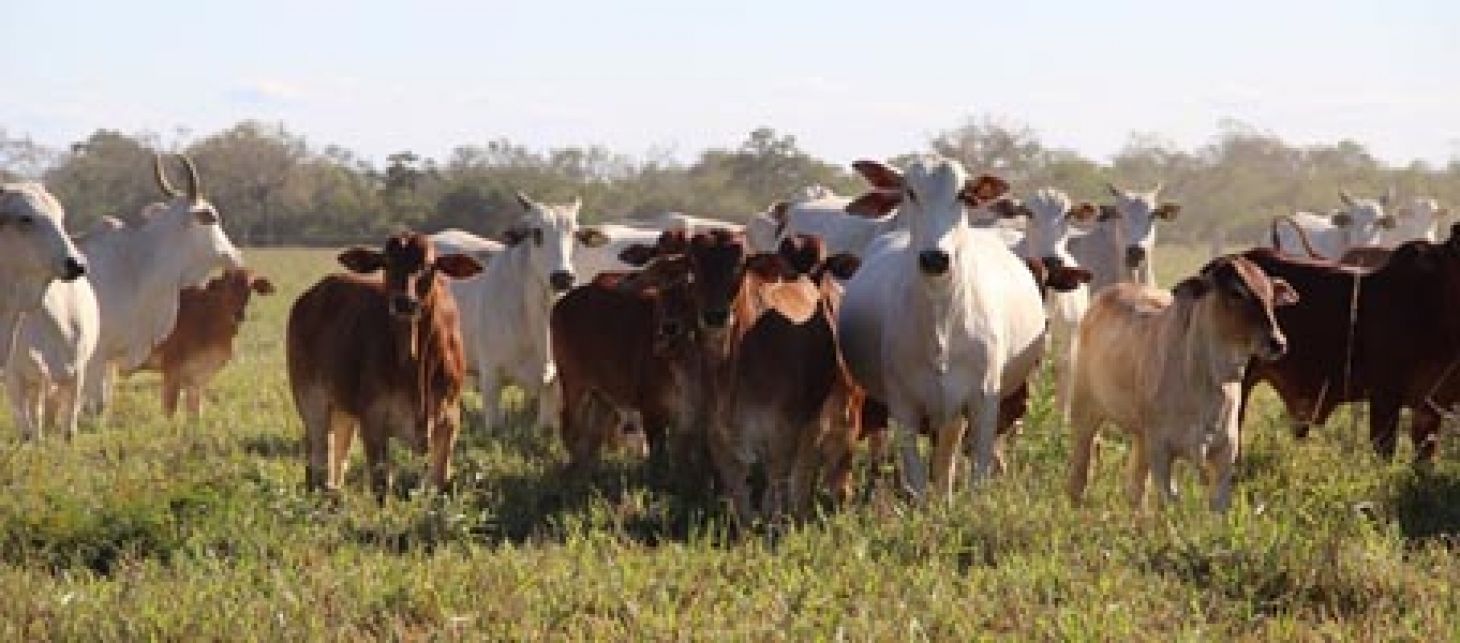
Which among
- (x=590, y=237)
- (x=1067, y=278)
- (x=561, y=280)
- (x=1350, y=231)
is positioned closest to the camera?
(x=1067, y=278)

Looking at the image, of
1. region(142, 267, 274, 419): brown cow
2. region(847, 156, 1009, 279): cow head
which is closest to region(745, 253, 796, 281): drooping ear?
region(847, 156, 1009, 279): cow head

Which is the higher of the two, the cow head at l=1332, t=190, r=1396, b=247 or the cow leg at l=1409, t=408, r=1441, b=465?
the cow leg at l=1409, t=408, r=1441, b=465

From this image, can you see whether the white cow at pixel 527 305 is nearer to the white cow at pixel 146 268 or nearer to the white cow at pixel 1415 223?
the white cow at pixel 146 268

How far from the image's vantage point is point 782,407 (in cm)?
755

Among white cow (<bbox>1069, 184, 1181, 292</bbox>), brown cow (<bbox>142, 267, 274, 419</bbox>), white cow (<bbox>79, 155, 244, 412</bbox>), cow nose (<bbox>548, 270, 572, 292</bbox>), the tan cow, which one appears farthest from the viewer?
white cow (<bbox>1069, 184, 1181, 292</bbox>)

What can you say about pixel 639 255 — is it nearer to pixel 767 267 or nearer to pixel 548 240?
pixel 767 267

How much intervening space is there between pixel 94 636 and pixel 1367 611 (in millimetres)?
3825

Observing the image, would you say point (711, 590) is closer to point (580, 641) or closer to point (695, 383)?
point (580, 641)

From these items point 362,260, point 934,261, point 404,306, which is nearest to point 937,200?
point 934,261

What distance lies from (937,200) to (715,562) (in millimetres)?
1966

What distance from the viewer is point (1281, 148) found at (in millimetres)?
80188

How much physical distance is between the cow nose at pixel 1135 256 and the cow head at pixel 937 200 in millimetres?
6596

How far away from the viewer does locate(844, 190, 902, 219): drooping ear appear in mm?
7969

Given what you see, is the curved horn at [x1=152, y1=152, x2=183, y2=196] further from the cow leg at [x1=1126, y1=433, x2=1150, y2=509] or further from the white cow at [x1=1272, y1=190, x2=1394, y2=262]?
the white cow at [x1=1272, y1=190, x2=1394, y2=262]
